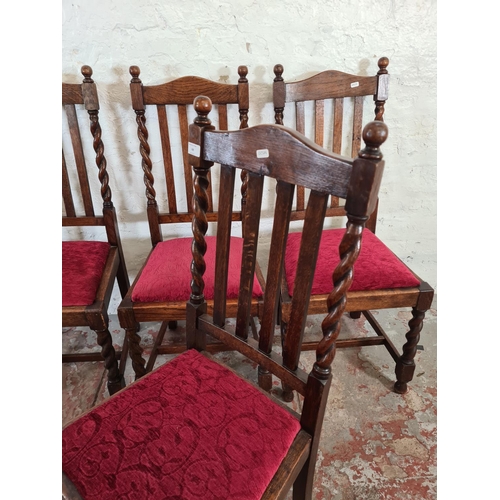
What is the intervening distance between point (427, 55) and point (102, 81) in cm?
147

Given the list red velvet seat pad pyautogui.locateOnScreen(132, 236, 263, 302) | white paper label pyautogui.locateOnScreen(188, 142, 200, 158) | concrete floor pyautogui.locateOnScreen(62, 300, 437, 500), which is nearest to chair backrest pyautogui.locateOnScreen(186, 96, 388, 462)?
white paper label pyautogui.locateOnScreen(188, 142, 200, 158)

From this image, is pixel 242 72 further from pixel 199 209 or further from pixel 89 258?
pixel 89 258

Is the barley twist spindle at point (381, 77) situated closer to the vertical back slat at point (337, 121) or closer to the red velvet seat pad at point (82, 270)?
the vertical back slat at point (337, 121)

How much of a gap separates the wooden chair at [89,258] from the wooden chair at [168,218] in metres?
0.10

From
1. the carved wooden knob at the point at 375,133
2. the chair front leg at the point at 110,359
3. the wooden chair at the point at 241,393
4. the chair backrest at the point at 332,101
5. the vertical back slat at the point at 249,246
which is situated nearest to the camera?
the carved wooden knob at the point at 375,133

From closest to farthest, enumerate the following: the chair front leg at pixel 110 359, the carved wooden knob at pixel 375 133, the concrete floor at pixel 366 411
→ the carved wooden knob at pixel 375 133, the concrete floor at pixel 366 411, the chair front leg at pixel 110 359

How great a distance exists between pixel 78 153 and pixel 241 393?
1.23m

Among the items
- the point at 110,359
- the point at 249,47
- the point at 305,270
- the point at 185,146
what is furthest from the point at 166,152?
the point at 305,270

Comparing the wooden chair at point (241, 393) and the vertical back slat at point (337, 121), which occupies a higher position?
the vertical back slat at point (337, 121)

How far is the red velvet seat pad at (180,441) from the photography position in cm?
70

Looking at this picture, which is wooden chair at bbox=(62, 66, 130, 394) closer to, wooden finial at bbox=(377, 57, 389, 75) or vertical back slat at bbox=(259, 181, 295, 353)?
vertical back slat at bbox=(259, 181, 295, 353)

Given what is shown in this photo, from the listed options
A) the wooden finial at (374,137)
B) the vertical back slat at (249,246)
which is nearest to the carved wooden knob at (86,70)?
the vertical back slat at (249,246)

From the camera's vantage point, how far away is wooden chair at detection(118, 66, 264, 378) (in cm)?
132

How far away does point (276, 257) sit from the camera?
83cm
